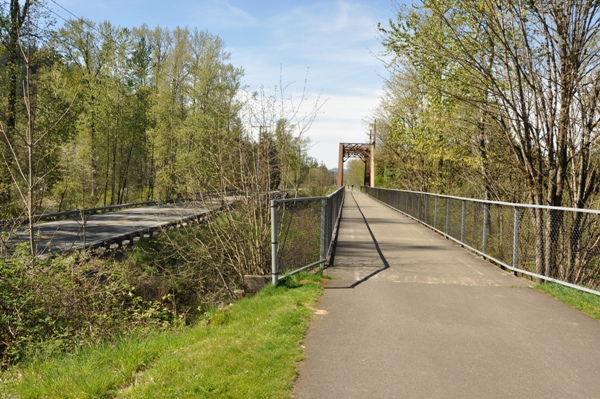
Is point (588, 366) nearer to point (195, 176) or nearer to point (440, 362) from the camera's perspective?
point (440, 362)

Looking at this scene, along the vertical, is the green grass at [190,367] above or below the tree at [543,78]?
below

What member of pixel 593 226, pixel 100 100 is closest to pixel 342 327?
pixel 593 226

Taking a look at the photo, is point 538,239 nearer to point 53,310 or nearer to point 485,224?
point 485,224

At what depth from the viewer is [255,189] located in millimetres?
9695

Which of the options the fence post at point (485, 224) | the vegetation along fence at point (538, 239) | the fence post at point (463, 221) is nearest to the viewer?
the vegetation along fence at point (538, 239)

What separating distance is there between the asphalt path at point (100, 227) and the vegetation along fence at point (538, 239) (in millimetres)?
6400

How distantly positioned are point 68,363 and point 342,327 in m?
3.10

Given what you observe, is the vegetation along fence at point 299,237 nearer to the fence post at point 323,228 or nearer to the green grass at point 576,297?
the fence post at point 323,228

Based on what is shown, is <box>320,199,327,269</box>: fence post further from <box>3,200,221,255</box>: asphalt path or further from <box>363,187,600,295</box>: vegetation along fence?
<box>363,187,600,295</box>: vegetation along fence

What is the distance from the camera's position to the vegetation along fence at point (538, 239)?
31.9 feet

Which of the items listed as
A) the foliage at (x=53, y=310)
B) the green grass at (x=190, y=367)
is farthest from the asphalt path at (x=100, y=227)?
the green grass at (x=190, y=367)

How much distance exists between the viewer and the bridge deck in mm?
4102

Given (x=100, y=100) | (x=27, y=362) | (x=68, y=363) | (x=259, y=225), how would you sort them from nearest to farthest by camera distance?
1. (x=68, y=363)
2. (x=27, y=362)
3. (x=259, y=225)
4. (x=100, y=100)

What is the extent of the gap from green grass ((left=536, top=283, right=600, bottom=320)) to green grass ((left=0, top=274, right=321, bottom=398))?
3.92 meters
